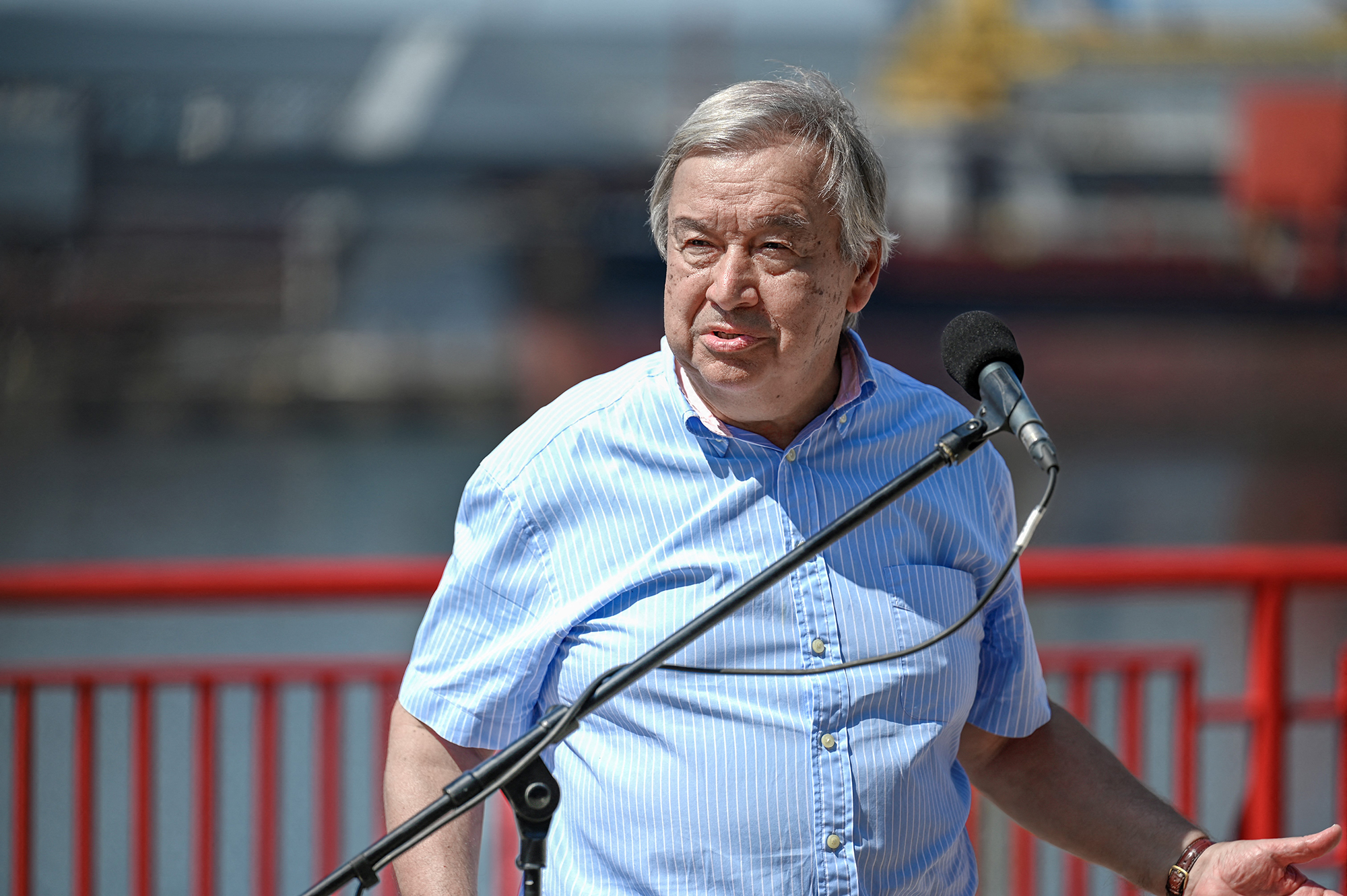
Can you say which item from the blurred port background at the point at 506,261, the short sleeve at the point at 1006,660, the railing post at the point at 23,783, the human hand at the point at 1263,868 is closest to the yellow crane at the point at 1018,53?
the blurred port background at the point at 506,261

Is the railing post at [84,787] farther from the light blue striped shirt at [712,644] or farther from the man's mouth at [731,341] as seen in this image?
the man's mouth at [731,341]

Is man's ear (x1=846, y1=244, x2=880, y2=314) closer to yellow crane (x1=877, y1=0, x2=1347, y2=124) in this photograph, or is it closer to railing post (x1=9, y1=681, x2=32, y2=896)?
railing post (x1=9, y1=681, x2=32, y2=896)

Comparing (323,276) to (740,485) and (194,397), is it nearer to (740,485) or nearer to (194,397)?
(194,397)

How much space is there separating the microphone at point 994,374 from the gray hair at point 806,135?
0.16 metres

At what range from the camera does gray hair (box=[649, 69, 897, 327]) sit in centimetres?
125

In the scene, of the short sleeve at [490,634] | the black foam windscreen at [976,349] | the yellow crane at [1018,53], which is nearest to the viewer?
the black foam windscreen at [976,349]

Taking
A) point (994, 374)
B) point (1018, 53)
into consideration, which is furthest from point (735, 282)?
point (1018, 53)

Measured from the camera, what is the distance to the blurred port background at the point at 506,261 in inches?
706

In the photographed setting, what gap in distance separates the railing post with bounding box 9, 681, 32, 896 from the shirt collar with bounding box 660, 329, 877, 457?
1.68 m

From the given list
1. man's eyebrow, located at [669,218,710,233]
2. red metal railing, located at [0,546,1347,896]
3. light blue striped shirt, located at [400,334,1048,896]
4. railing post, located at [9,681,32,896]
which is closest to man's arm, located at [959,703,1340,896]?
light blue striped shirt, located at [400,334,1048,896]

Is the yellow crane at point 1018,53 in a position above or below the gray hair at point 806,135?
above

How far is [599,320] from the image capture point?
26.8 metres

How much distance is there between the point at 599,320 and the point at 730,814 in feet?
84.7

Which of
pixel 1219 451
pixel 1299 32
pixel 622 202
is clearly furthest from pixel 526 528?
pixel 1299 32
